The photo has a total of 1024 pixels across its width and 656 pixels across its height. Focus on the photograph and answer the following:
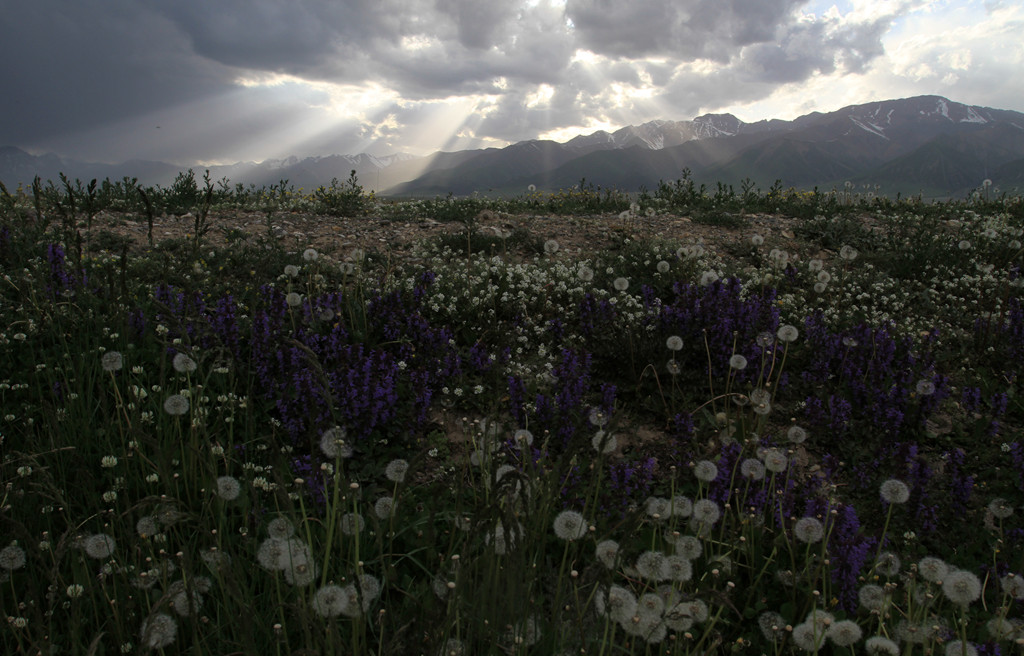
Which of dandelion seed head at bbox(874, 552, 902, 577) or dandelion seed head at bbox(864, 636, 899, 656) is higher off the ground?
dandelion seed head at bbox(864, 636, 899, 656)

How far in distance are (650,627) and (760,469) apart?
1147 millimetres

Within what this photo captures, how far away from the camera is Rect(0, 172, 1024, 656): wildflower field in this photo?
1.86m

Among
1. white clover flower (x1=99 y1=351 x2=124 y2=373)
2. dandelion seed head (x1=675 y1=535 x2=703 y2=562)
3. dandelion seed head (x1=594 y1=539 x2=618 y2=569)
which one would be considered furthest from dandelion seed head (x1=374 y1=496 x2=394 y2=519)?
white clover flower (x1=99 y1=351 x2=124 y2=373)

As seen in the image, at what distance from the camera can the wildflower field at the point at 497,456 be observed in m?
1.86

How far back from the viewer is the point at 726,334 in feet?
15.0

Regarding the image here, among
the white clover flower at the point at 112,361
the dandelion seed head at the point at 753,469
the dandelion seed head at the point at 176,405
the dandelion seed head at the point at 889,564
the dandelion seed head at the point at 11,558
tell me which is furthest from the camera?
Answer: the white clover flower at the point at 112,361

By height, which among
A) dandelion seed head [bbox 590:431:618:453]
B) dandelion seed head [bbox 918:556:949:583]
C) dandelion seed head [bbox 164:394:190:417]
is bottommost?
dandelion seed head [bbox 918:556:949:583]

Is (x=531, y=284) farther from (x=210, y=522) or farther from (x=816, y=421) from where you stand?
(x=210, y=522)

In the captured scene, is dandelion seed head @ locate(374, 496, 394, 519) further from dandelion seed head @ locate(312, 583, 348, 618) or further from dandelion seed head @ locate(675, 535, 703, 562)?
dandelion seed head @ locate(675, 535, 703, 562)

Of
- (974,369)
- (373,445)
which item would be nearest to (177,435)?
(373,445)

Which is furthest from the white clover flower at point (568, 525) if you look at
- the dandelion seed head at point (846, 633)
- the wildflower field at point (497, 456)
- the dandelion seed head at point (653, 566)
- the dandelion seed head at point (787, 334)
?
the dandelion seed head at point (787, 334)

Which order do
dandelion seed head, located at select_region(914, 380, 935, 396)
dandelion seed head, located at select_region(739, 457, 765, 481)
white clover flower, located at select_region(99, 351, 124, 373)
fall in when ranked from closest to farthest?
dandelion seed head, located at select_region(739, 457, 765, 481), white clover flower, located at select_region(99, 351, 124, 373), dandelion seed head, located at select_region(914, 380, 935, 396)

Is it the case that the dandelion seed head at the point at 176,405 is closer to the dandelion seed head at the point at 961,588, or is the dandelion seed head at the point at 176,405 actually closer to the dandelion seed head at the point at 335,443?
the dandelion seed head at the point at 335,443

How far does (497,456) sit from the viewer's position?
325 centimetres
